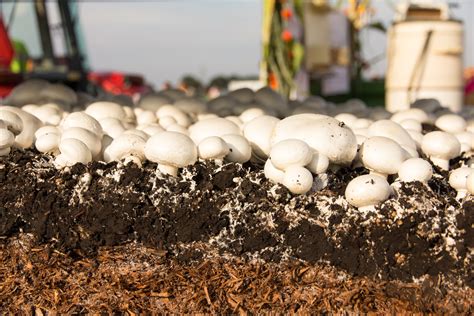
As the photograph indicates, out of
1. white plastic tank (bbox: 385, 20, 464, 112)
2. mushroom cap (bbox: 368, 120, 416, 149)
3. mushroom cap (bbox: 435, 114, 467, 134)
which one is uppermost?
mushroom cap (bbox: 368, 120, 416, 149)

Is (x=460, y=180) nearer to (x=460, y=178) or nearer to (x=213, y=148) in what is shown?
(x=460, y=178)

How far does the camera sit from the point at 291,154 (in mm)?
1856

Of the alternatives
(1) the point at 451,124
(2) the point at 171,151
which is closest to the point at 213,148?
(2) the point at 171,151

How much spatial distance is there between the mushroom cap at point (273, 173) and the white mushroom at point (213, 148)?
0.45 feet

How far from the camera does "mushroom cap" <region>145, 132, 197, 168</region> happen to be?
1905 mm

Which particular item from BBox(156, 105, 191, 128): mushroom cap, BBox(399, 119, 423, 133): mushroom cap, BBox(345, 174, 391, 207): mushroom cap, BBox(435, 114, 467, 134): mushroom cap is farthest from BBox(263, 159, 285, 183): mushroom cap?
BBox(435, 114, 467, 134): mushroom cap

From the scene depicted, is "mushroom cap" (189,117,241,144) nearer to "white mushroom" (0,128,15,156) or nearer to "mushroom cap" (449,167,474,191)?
"white mushroom" (0,128,15,156)

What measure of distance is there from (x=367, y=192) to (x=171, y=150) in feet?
1.94

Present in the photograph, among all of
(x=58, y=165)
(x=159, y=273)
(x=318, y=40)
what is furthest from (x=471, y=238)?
(x=318, y=40)

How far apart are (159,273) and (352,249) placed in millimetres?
568

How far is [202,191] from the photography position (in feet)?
6.24

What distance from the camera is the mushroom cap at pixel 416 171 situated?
75.2 inches

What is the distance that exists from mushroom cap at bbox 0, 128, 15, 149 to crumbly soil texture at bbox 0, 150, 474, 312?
101 mm

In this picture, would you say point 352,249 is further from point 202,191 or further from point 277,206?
point 202,191
